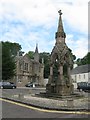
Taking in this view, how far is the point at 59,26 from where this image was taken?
96.2 feet

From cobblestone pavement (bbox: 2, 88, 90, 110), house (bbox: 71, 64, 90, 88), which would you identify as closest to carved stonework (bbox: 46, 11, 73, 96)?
cobblestone pavement (bbox: 2, 88, 90, 110)

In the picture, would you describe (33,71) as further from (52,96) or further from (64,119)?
(64,119)

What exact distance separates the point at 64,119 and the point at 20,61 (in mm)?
72123

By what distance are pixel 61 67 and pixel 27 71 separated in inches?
2376

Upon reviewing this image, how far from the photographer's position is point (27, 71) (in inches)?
3462

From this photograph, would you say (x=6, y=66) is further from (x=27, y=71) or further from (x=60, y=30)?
(x=60, y=30)

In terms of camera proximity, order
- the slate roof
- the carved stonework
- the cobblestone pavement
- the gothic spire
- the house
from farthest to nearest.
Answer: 1. the slate roof
2. the house
3. the gothic spire
4. the carved stonework
5. the cobblestone pavement

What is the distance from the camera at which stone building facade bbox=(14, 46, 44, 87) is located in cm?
8425


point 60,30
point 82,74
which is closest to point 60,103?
point 60,30

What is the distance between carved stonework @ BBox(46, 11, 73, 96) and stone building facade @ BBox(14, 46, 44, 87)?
5399cm

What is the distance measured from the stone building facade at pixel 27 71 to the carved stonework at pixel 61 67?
177ft

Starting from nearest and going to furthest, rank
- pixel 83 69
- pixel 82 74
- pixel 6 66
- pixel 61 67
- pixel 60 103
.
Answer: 1. pixel 60 103
2. pixel 61 67
3. pixel 6 66
4. pixel 82 74
5. pixel 83 69

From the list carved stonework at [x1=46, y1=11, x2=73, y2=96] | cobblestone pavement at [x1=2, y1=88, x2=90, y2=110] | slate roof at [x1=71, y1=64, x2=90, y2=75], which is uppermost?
slate roof at [x1=71, y1=64, x2=90, y2=75]

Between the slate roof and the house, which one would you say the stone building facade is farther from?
the slate roof
